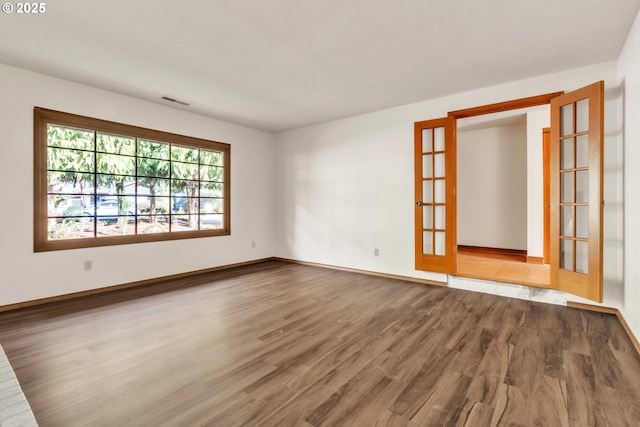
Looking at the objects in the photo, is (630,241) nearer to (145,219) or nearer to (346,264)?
(346,264)

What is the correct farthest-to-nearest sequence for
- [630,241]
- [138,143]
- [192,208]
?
1. [192,208]
2. [138,143]
3. [630,241]

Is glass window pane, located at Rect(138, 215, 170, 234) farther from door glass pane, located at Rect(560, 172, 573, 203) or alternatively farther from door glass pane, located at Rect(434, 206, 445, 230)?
door glass pane, located at Rect(560, 172, 573, 203)

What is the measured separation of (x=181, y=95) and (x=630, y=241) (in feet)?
16.9

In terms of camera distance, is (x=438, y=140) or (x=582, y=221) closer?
(x=582, y=221)

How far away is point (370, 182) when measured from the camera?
488 centimetres

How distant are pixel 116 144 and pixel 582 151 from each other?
5.65 m

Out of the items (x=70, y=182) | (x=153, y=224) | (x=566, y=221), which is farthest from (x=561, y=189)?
(x=70, y=182)

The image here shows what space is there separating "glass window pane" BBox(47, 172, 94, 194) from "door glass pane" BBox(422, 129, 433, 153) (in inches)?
178

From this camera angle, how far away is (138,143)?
4.32m

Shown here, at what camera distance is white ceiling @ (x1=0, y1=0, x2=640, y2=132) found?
7.50 ft

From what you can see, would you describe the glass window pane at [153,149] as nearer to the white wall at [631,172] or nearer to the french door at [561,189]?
the french door at [561,189]

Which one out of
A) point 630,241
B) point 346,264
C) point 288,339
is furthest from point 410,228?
point 288,339

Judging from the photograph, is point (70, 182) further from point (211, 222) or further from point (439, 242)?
point (439, 242)

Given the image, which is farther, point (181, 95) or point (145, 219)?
point (145, 219)
